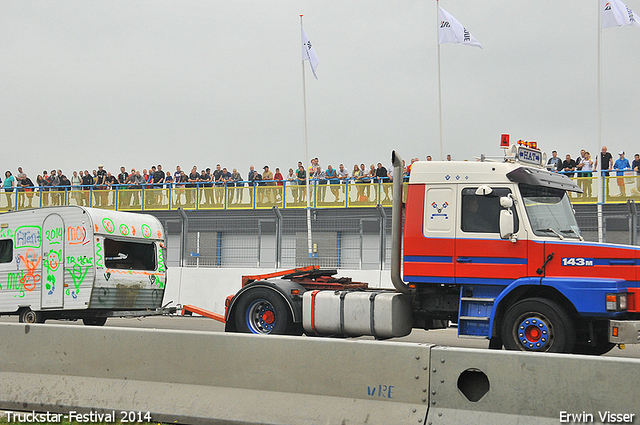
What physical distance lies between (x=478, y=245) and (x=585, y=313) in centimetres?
171

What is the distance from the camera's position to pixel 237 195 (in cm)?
2747

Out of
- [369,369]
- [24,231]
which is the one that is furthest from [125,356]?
[24,231]

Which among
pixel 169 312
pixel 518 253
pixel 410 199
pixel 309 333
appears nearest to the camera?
pixel 518 253

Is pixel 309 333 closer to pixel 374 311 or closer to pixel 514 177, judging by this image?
pixel 374 311

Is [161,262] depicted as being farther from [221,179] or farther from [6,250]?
[221,179]

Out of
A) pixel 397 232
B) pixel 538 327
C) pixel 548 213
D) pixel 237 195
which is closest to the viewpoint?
pixel 538 327

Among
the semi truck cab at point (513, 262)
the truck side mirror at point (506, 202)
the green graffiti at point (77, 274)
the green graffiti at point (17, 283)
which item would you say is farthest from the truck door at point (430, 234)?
the green graffiti at point (17, 283)

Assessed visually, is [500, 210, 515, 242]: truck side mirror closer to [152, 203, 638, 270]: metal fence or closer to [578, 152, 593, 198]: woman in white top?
[152, 203, 638, 270]: metal fence

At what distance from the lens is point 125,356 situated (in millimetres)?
6184

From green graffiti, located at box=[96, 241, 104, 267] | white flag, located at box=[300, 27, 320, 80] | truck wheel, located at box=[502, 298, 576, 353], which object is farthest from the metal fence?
white flag, located at box=[300, 27, 320, 80]

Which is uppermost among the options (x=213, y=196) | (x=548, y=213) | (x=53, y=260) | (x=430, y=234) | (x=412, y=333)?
(x=213, y=196)

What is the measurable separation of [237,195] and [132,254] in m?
11.9

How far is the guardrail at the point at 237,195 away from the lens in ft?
68.4

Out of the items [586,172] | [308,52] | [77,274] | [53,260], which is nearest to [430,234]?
[77,274]
